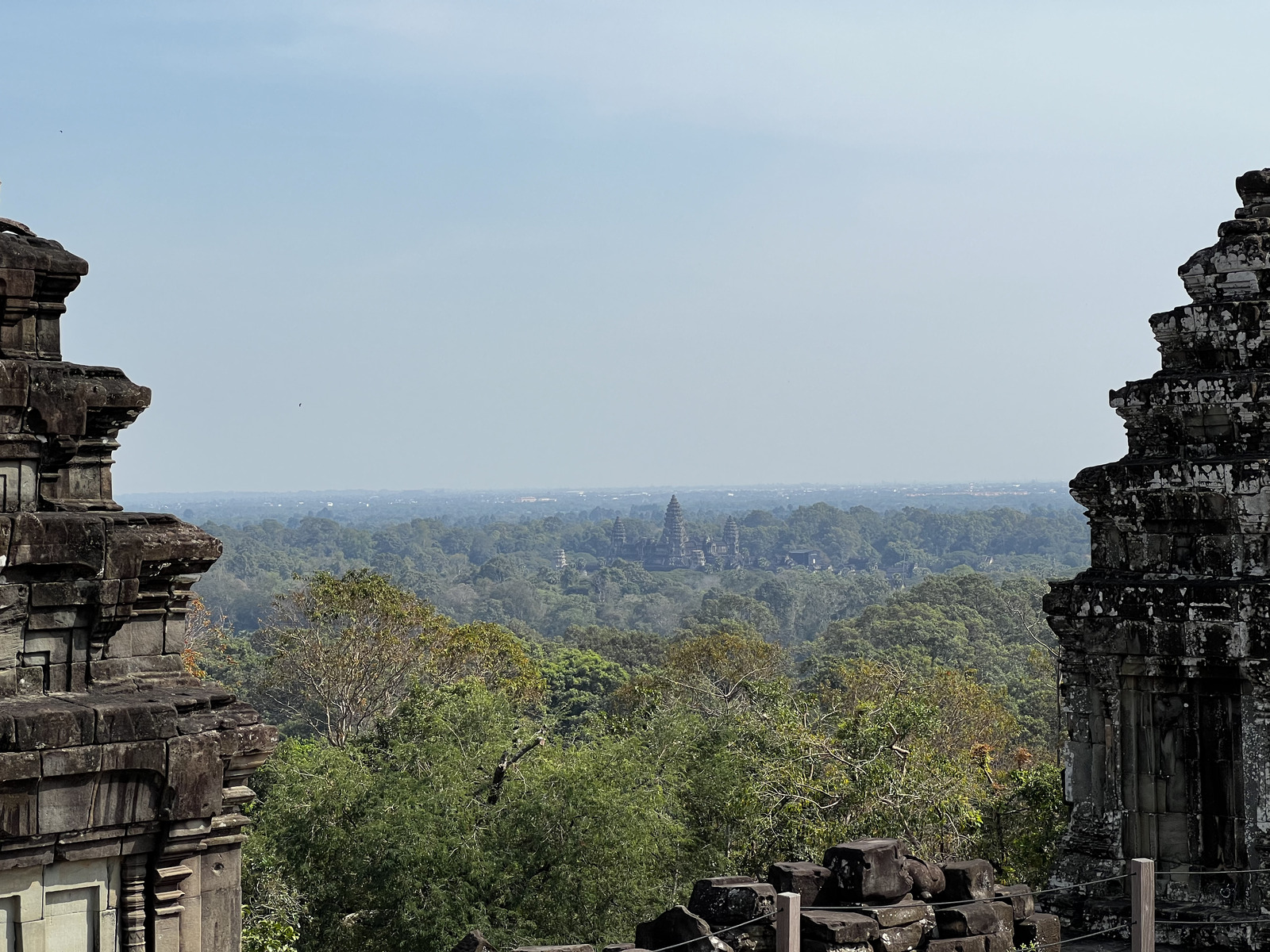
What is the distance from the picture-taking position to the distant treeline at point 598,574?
103 m

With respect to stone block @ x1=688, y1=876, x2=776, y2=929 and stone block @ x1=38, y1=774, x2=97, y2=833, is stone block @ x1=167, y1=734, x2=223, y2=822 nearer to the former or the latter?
stone block @ x1=38, y1=774, x2=97, y2=833

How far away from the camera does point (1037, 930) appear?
25.8 feet

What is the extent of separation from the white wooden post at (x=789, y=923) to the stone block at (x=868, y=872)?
2.59 feet

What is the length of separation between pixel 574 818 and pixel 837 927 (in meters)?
9.06

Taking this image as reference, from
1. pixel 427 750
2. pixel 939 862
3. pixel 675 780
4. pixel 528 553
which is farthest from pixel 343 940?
pixel 528 553

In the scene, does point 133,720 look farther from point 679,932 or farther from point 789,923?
point 789,923

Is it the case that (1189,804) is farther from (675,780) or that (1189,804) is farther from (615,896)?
(675,780)

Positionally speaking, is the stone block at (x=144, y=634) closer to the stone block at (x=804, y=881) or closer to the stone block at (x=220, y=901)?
the stone block at (x=220, y=901)

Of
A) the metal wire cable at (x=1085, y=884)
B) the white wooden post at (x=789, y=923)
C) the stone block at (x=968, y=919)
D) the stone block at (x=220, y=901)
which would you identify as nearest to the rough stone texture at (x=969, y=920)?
the stone block at (x=968, y=919)

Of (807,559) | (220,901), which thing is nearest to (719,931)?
(220,901)

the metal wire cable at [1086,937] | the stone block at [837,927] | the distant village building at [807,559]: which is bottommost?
the distant village building at [807,559]

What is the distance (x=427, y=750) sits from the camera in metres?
18.8

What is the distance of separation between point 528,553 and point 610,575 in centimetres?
6111

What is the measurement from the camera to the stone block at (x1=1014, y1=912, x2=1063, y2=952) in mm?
7875
